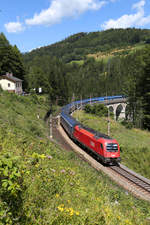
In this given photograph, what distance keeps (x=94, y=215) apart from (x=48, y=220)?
4.91 ft

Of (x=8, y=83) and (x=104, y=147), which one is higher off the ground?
(x=8, y=83)

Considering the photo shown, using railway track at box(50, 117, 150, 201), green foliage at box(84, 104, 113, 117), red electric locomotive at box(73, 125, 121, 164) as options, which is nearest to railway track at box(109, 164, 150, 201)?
railway track at box(50, 117, 150, 201)

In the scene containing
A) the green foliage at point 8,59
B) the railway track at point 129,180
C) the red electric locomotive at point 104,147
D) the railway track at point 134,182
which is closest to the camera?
the railway track at point 134,182

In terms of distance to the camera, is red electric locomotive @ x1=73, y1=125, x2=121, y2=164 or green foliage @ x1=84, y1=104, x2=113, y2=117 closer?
red electric locomotive @ x1=73, y1=125, x2=121, y2=164

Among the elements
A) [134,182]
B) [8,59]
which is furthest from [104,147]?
[8,59]

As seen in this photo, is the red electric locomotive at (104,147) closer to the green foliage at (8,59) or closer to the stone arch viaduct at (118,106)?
the green foliage at (8,59)

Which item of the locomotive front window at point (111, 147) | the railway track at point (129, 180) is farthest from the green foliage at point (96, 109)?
the locomotive front window at point (111, 147)

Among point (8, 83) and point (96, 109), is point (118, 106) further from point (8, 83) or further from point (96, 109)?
point (8, 83)

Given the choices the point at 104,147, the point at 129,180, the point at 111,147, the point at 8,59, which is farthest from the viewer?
the point at 8,59

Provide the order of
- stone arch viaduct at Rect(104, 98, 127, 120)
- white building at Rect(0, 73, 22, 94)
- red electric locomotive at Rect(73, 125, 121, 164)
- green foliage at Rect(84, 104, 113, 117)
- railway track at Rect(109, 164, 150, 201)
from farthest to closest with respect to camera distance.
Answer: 1. stone arch viaduct at Rect(104, 98, 127, 120)
2. green foliage at Rect(84, 104, 113, 117)
3. white building at Rect(0, 73, 22, 94)
4. red electric locomotive at Rect(73, 125, 121, 164)
5. railway track at Rect(109, 164, 150, 201)

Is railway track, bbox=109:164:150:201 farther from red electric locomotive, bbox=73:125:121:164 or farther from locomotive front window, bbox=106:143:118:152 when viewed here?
locomotive front window, bbox=106:143:118:152

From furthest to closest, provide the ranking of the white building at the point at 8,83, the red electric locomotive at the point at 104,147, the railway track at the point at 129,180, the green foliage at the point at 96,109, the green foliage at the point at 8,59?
the green foliage at the point at 96,109, the green foliage at the point at 8,59, the white building at the point at 8,83, the red electric locomotive at the point at 104,147, the railway track at the point at 129,180

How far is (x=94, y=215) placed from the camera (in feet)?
19.7

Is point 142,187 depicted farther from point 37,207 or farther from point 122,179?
point 37,207
